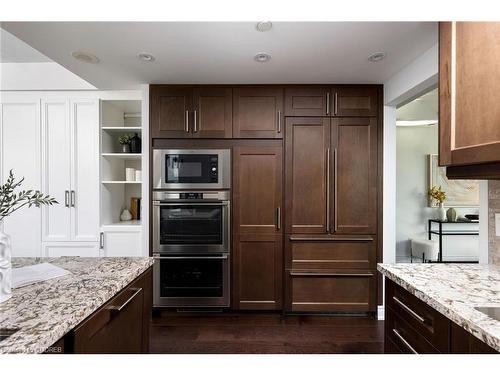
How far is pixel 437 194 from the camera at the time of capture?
457 cm

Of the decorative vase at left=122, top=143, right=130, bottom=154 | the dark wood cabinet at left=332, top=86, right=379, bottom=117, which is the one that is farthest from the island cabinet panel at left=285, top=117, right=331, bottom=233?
the decorative vase at left=122, top=143, right=130, bottom=154

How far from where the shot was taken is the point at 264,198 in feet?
9.09

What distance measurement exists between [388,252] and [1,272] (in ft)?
9.28

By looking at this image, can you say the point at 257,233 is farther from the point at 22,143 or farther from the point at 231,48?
the point at 22,143

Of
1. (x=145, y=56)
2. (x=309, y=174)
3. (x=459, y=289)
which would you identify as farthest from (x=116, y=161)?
(x=459, y=289)

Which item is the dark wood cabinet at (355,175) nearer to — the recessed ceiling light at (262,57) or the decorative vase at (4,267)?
the recessed ceiling light at (262,57)

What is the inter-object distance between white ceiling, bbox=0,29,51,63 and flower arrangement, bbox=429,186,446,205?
5420 millimetres

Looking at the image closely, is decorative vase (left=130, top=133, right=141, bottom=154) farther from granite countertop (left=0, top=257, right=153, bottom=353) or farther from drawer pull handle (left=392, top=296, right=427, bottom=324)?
drawer pull handle (left=392, top=296, right=427, bottom=324)

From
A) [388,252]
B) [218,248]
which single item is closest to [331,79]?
[388,252]

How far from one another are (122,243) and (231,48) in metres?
2.20

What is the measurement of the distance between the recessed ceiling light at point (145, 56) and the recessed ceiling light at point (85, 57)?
34cm

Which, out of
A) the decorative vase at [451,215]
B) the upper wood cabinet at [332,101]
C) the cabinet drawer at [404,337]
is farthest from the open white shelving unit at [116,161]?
the decorative vase at [451,215]

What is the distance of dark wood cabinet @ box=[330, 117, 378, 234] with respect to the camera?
2.75 metres
